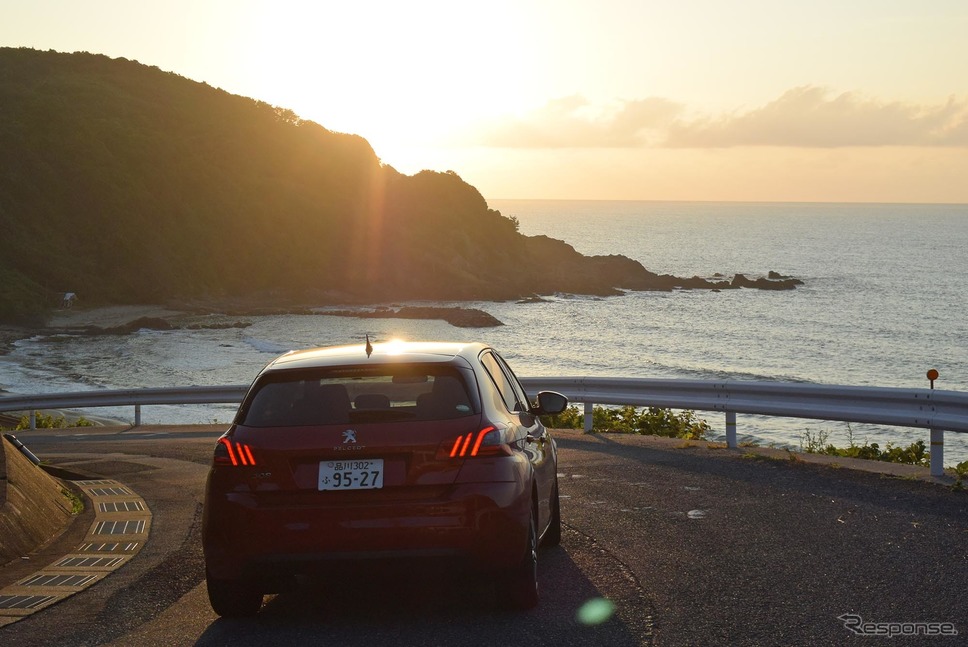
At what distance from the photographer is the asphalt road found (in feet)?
18.3

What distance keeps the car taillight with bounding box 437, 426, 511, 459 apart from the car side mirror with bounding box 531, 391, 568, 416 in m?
1.56

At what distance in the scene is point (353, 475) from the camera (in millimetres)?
5531

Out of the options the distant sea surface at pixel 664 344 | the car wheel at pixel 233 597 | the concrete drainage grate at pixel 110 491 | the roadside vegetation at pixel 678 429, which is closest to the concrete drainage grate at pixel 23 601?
the car wheel at pixel 233 597

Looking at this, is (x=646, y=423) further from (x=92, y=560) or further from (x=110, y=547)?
(x=92, y=560)

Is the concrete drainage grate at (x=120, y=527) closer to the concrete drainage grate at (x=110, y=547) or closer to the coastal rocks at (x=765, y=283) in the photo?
the concrete drainage grate at (x=110, y=547)

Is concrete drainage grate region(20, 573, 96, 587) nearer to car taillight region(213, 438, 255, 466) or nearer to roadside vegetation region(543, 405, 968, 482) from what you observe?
car taillight region(213, 438, 255, 466)

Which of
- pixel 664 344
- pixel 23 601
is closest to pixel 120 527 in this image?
pixel 23 601

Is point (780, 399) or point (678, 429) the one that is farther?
point (678, 429)

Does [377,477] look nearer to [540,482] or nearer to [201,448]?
[540,482]

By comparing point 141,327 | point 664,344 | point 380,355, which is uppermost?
point 380,355

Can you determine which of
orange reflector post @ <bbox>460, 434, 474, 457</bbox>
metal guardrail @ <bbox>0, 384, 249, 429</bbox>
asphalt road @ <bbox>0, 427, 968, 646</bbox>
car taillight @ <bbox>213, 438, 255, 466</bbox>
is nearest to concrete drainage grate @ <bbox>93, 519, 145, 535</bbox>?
asphalt road @ <bbox>0, 427, 968, 646</bbox>

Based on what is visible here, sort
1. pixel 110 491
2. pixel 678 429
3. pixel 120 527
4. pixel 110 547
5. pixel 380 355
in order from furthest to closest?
pixel 678 429 < pixel 110 491 < pixel 120 527 < pixel 110 547 < pixel 380 355

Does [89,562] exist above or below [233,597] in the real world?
below

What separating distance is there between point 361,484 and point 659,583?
201 cm
